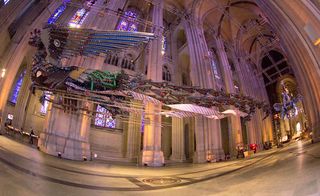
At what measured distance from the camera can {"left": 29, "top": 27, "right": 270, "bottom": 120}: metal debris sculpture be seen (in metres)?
6.14

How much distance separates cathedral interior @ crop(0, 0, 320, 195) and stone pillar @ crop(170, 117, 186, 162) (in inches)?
3.4

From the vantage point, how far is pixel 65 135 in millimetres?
10156

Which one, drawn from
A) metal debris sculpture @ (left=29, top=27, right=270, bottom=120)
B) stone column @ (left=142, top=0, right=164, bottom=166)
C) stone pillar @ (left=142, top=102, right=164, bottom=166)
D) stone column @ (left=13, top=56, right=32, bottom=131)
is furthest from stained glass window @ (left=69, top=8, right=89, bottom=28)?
metal debris sculpture @ (left=29, top=27, right=270, bottom=120)

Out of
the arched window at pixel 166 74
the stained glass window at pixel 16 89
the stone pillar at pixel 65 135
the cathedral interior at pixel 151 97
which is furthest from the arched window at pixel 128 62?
the stone pillar at pixel 65 135

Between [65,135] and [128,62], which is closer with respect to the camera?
[65,135]

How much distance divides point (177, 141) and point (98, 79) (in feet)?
43.7

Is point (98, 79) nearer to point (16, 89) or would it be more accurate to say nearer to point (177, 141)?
point (177, 141)

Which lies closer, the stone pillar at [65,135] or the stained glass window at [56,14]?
the stone pillar at [65,135]

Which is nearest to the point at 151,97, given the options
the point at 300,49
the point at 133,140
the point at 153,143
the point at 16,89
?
the point at 153,143

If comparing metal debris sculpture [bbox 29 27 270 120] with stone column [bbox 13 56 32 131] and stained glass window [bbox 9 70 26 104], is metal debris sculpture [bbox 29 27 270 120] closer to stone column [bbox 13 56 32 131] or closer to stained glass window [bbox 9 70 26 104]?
stone column [bbox 13 56 32 131]

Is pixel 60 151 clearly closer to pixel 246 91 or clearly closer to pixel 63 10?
pixel 63 10

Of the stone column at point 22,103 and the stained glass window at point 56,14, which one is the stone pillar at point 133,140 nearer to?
the stone column at point 22,103

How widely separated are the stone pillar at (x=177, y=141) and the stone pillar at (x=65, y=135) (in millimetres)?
9089

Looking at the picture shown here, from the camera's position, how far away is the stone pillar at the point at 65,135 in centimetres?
946
